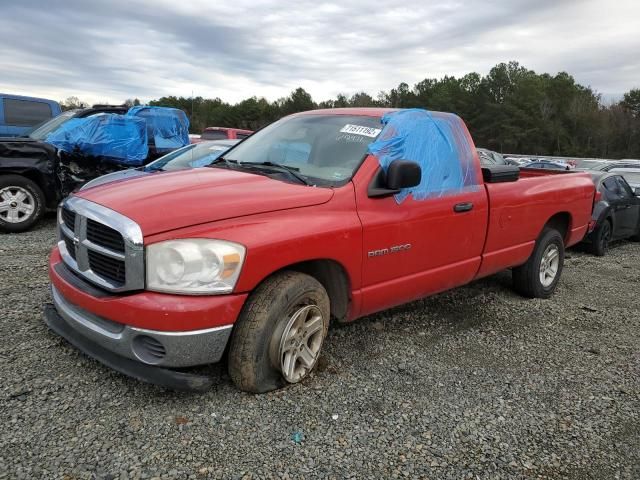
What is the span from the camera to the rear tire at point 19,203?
7047 millimetres

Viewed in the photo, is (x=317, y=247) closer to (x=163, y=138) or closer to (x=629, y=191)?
(x=163, y=138)

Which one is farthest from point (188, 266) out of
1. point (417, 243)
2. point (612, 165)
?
point (612, 165)

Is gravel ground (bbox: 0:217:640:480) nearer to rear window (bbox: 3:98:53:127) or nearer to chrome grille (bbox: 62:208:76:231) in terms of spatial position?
chrome grille (bbox: 62:208:76:231)

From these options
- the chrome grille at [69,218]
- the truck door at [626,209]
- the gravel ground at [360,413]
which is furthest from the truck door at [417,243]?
the truck door at [626,209]

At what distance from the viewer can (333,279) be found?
3.43 metres

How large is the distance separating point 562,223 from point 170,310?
482cm

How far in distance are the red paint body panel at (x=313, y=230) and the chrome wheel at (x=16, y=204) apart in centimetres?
438

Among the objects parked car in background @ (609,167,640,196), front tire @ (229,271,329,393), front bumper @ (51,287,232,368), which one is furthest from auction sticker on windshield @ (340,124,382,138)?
parked car in background @ (609,167,640,196)

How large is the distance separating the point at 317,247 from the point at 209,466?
1337 millimetres

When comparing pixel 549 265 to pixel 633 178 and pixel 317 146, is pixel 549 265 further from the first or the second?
pixel 633 178

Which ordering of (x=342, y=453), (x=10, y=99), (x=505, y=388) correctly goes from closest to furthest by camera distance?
1. (x=342, y=453)
2. (x=505, y=388)
3. (x=10, y=99)

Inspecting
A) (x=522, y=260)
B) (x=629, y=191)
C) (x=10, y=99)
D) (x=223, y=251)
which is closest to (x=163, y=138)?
(x=10, y=99)

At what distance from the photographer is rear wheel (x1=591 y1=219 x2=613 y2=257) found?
346 inches

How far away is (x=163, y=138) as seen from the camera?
10250 mm
